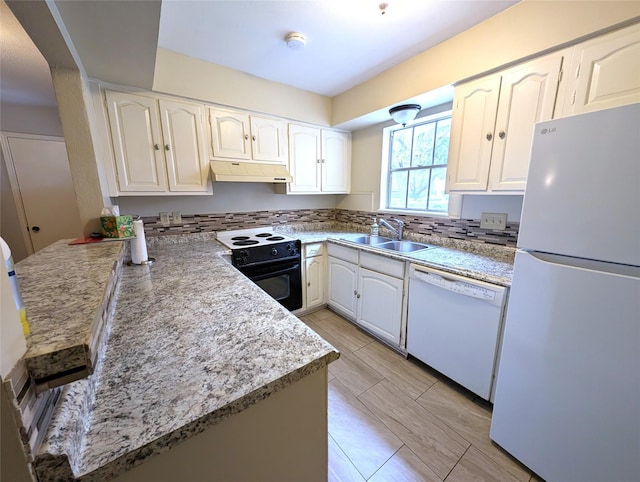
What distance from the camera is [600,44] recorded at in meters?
1.19

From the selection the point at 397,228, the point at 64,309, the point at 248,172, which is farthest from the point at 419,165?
the point at 64,309

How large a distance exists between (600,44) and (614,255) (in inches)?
43.3

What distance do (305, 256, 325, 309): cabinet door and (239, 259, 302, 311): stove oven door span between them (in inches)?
4.2

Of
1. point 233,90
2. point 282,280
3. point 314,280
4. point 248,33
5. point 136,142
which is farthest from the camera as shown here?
point 314,280

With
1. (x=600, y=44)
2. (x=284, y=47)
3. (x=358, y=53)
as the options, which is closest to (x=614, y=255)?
(x=600, y=44)

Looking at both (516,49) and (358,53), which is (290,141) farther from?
(516,49)

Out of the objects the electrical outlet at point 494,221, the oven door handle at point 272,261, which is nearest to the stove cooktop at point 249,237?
the oven door handle at point 272,261

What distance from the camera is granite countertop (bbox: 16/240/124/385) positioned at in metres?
0.41

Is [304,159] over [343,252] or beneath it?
over

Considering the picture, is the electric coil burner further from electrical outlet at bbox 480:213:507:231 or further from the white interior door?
the white interior door

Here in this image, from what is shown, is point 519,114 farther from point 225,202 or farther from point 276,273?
point 225,202

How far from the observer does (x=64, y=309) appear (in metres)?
0.57

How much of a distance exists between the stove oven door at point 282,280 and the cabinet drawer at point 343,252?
386 millimetres

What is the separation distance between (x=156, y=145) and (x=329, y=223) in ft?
6.86
